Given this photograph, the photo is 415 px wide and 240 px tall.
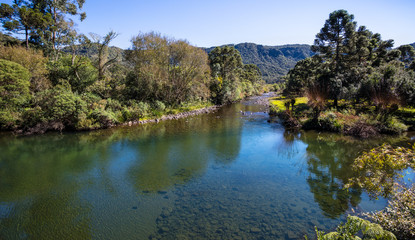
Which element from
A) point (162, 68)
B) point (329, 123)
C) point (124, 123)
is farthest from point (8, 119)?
point (329, 123)

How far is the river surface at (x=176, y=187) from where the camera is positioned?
7543 millimetres

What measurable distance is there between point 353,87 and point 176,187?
27039 mm

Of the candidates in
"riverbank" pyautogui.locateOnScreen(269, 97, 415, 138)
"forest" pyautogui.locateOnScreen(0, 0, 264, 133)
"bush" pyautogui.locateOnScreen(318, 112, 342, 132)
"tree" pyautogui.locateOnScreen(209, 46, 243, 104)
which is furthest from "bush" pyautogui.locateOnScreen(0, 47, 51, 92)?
"bush" pyautogui.locateOnScreen(318, 112, 342, 132)

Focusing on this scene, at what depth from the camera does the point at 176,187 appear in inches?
411

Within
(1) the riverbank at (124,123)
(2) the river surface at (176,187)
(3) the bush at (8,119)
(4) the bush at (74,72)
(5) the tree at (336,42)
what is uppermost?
(5) the tree at (336,42)

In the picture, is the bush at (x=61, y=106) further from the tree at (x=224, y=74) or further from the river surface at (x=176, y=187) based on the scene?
the tree at (x=224, y=74)

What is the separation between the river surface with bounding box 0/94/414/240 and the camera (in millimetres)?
7543

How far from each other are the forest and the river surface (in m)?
3.26

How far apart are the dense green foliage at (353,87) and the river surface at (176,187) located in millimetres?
3140

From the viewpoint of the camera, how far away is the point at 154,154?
602 inches

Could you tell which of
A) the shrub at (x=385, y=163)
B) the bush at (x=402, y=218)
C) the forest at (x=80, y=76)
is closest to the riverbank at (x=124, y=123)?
the forest at (x=80, y=76)

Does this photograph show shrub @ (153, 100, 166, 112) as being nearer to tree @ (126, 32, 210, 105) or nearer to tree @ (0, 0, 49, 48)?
tree @ (126, 32, 210, 105)

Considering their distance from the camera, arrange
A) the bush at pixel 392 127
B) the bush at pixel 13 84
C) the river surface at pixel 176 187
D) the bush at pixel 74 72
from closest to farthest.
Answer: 1. the river surface at pixel 176 187
2. the bush at pixel 392 127
3. the bush at pixel 13 84
4. the bush at pixel 74 72

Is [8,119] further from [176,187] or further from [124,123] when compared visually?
[176,187]
